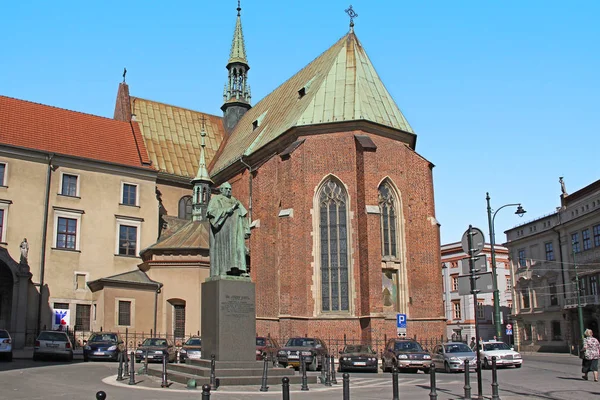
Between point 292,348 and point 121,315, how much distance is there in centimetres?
1274

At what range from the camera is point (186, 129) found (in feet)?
150

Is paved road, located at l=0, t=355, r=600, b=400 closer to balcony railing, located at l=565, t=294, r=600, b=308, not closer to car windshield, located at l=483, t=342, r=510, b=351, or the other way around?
car windshield, located at l=483, t=342, r=510, b=351

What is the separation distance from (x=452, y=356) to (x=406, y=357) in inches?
72.7

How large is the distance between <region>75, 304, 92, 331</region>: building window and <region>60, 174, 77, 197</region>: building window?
633 cm

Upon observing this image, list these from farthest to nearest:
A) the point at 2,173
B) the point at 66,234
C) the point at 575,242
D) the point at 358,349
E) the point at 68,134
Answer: the point at 575,242, the point at 68,134, the point at 66,234, the point at 2,173, the point at 358,349

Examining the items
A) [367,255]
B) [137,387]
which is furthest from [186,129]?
[137,387]

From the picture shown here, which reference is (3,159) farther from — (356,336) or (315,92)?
(356,336)

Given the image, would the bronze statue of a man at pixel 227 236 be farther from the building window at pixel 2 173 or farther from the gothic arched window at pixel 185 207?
the gothic arched window at pixel 185 207

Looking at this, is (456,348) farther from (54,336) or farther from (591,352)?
(54,336)

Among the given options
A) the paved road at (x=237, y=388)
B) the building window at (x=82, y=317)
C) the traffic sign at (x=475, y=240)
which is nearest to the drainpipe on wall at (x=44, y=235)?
the building window at (x=82, y=317)

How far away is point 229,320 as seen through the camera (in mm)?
14680

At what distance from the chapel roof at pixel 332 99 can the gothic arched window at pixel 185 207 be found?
13.2ft

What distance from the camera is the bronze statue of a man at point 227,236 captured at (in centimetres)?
1556

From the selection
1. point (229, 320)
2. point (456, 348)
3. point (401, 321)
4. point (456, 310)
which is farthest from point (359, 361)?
point (456, 310)
